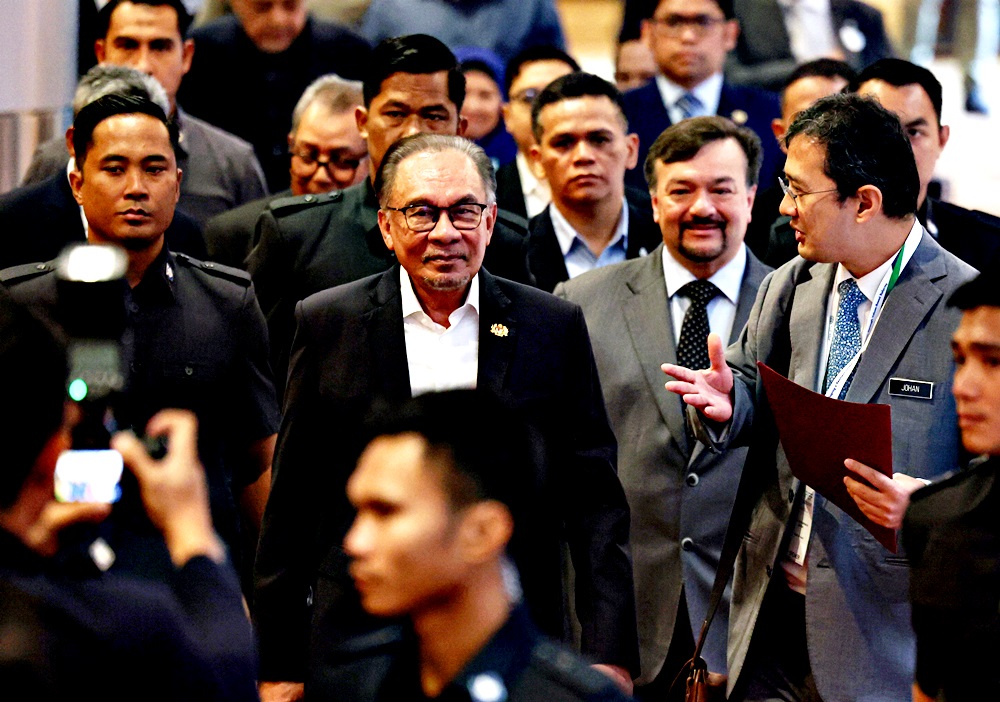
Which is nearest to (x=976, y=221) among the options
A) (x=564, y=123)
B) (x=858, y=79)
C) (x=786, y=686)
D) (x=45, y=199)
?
(x=858, y=79)

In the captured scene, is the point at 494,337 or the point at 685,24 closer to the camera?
the point at 494,337

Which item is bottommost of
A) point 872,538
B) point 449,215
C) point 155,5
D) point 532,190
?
point 872,538

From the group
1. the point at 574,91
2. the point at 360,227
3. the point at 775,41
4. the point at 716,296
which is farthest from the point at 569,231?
the point at 775,41

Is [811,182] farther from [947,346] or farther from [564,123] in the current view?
[564,123]

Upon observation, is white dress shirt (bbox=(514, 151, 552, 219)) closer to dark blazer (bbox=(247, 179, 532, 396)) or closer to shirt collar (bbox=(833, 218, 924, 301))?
dark blazer (bbox=(247, 179, 532, 396))

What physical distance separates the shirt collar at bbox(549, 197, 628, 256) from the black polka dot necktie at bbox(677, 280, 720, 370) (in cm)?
83

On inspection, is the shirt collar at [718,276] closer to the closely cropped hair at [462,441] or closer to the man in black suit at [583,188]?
the man in black suit at [583,188]

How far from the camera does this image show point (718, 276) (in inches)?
209

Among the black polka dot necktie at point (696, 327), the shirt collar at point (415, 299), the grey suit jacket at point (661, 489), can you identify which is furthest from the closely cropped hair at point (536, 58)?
the shirt collar at point (415, 299)

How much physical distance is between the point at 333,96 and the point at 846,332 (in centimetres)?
269

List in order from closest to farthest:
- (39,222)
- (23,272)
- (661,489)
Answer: (23,272) → (661,489) → (39,222)

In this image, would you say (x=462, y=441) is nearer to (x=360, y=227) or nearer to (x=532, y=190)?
(x=360, y=227)

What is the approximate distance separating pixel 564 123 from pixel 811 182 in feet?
6.14

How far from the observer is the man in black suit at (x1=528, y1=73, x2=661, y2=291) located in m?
6.03
